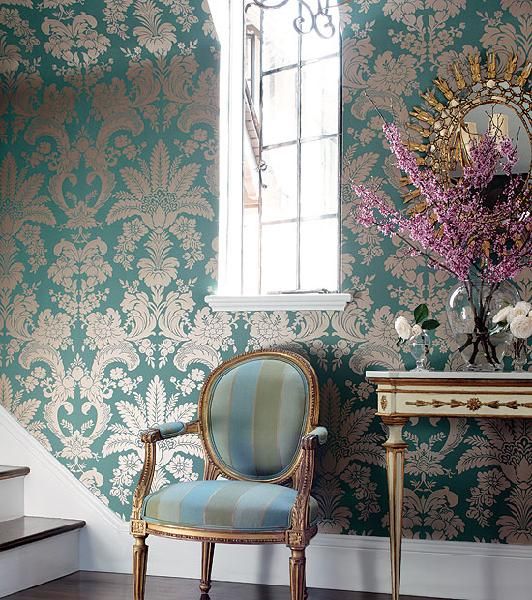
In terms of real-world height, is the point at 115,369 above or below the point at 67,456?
above

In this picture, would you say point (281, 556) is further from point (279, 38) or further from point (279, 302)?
point (279, 38)

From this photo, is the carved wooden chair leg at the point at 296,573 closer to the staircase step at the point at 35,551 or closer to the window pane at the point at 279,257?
the staircase step at the point at 35,551

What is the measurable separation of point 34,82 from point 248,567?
2.24 metres

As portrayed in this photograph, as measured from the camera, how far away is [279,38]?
391 centimetres

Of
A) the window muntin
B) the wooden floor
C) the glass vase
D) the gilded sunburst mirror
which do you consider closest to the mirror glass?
the gilded sunburst mirror

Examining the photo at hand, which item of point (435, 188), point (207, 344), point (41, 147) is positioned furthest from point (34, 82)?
point (435, 188)

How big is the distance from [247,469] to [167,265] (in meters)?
0.94

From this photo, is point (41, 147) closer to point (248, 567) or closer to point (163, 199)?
point (163, 199)

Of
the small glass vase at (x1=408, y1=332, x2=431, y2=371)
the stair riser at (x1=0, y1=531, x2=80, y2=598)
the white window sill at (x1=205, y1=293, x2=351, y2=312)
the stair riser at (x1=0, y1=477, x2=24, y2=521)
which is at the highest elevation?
the white window sill at (x1=205, y1=293, x2=351, y2=312)

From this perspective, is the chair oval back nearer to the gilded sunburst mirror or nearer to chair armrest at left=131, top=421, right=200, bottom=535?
chair armrest at left=131, top=421, right=200, bottom=535

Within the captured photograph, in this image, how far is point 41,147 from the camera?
12.6ft

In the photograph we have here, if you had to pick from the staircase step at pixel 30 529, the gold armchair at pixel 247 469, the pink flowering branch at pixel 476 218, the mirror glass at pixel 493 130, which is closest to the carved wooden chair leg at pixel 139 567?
the gold armchair at pixel 247 469

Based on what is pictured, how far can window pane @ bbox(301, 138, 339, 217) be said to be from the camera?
3725 mm

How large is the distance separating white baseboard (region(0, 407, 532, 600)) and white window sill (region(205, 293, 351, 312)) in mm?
882
